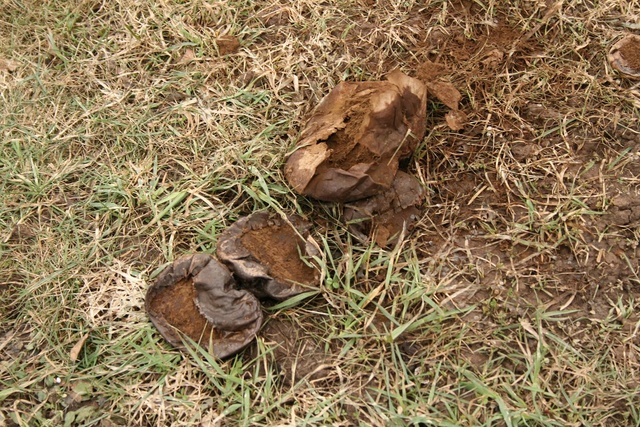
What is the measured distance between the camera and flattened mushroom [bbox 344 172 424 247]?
2600 mm

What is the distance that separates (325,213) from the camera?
107 inches

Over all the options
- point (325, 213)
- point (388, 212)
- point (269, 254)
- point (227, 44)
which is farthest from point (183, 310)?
point (227, 44)

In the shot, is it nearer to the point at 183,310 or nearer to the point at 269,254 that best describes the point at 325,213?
the point at 269,254

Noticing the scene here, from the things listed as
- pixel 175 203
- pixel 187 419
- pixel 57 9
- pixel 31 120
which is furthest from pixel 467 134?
pixel 57 9

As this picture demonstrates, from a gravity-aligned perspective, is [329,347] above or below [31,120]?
below

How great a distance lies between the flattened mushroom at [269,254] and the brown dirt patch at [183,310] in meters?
0.22

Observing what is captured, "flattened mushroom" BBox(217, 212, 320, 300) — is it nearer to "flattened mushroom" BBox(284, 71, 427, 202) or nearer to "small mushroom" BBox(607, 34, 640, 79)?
"flattened mushroom" BBox(284, 71, 427, 202)

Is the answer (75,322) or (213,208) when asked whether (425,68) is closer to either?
(213,208)

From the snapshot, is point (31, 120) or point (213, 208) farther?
point (31, 120)

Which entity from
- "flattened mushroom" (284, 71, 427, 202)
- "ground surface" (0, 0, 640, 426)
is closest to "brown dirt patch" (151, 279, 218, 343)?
"ground surface" (0, 0, 640, 426)

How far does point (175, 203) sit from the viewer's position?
9.25 feet

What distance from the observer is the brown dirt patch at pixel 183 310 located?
2447 mm

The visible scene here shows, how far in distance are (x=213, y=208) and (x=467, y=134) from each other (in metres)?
1.35

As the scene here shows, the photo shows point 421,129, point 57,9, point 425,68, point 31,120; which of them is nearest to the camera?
point 421,129
